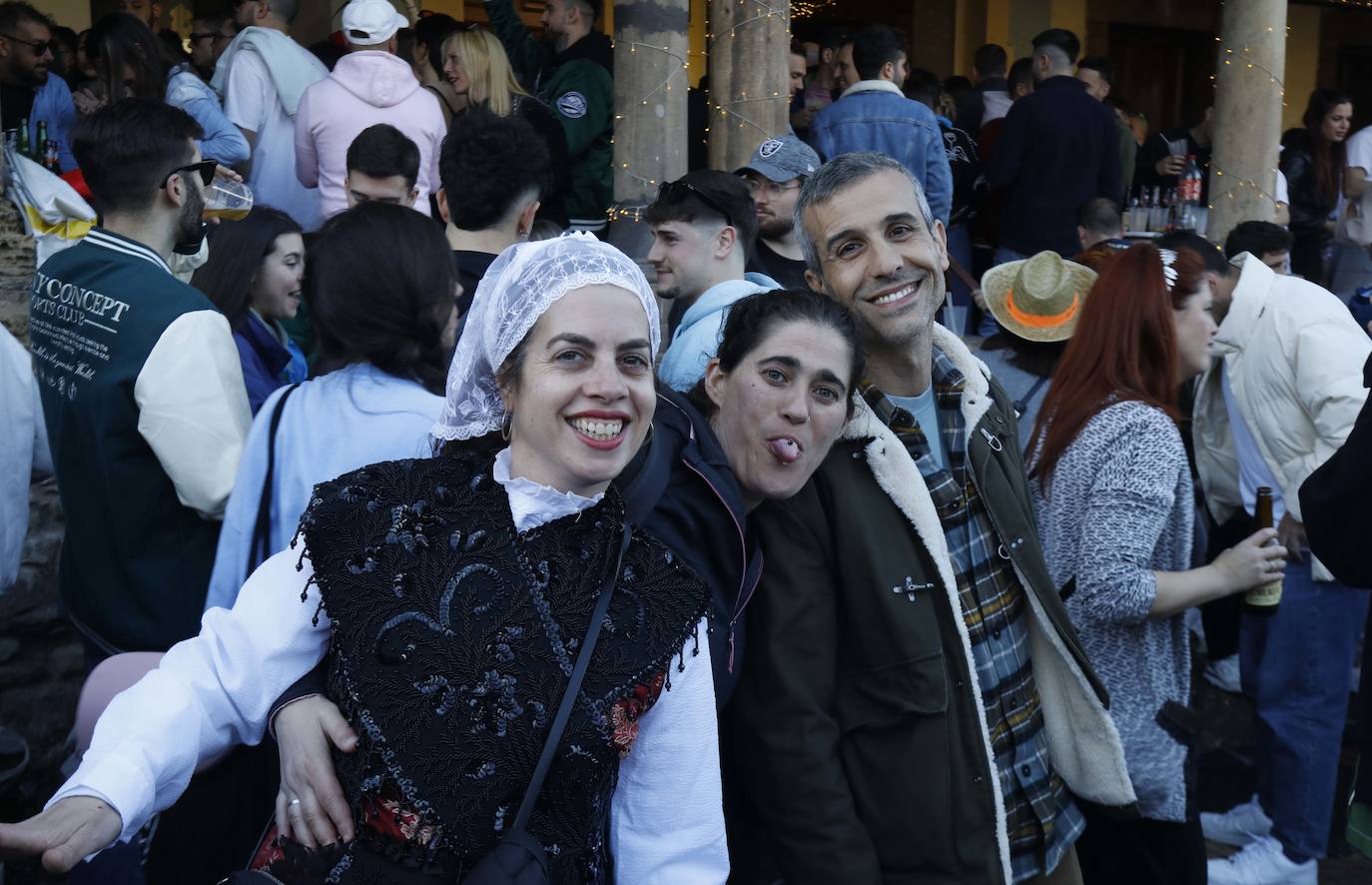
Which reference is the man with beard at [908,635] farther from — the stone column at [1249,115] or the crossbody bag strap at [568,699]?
the stone column at [1249,115]

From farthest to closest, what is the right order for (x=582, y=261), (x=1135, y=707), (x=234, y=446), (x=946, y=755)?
(x=1135, y=707), (x=234, y=446), (x=946, y=755), (x=582, y=261)

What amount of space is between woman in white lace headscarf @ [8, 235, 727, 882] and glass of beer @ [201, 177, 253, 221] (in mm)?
2690

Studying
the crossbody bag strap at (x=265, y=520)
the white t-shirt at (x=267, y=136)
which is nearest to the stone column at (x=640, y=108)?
the white t-shirt at (x=267, y=136)

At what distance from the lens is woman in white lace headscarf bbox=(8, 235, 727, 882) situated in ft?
6.26

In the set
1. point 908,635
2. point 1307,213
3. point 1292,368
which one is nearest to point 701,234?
point 908,635

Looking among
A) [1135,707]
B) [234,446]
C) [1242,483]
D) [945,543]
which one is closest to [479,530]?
[945,543]

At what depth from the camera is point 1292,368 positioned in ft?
15.7

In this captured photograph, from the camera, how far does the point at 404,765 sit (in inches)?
75.1

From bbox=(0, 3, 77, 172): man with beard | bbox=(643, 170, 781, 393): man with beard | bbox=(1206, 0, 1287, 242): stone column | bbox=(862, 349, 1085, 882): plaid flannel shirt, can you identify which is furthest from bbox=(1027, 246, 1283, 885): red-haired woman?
bbox=(1206, 0, 1287, 242): stone column

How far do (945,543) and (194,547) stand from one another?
5.52ft

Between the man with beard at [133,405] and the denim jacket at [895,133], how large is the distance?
157 inches

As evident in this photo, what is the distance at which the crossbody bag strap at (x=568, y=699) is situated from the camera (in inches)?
75.2

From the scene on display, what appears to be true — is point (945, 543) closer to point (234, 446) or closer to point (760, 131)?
point (234, 446)

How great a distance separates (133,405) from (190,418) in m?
0.15
